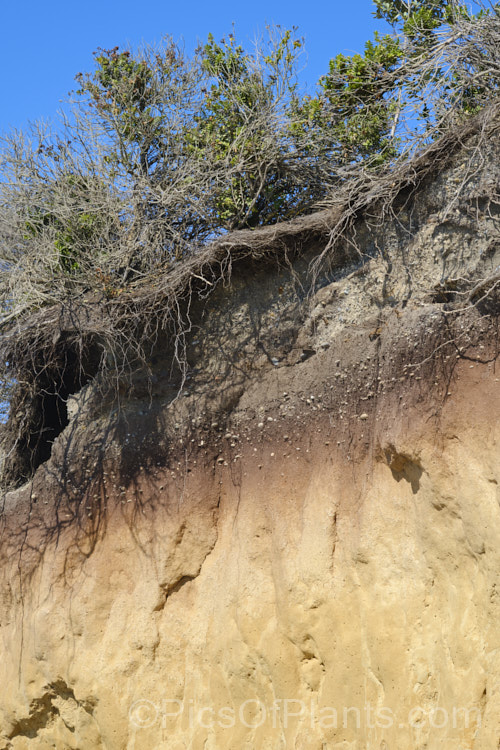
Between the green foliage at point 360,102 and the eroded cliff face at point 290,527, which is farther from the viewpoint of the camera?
the green foliage at point 360,102

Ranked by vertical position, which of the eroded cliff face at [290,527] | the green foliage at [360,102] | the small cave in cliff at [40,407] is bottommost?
the eroded cliff face at [290,527]

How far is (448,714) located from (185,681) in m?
2.17

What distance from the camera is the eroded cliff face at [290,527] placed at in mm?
4922

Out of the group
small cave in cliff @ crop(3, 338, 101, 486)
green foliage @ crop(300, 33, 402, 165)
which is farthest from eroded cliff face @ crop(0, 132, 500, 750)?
green foliage @ crop(300, 33, 402, 165)

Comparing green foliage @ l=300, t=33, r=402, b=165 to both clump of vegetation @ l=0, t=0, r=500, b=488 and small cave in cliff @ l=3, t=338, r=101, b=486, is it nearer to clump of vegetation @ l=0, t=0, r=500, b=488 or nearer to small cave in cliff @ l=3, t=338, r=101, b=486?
clump of vegetation @ l=0, t=0, r=500, b=488

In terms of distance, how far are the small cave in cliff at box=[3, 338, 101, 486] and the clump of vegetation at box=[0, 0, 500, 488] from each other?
0.14 feet

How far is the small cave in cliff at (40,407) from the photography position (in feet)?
23.3

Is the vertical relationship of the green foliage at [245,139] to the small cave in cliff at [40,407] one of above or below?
above

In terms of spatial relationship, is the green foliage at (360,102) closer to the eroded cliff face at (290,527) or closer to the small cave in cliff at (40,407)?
the eroded cliff face at (290,527)

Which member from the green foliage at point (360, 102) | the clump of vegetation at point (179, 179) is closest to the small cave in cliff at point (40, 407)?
the clump of vegetation at point (179, 179)

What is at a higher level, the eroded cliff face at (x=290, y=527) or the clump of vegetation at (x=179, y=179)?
the clump of vegetation at (x=179, y=179)

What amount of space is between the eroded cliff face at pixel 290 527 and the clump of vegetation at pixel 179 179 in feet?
1.54

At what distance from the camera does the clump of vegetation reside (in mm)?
6410

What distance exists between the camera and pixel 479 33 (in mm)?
5746
